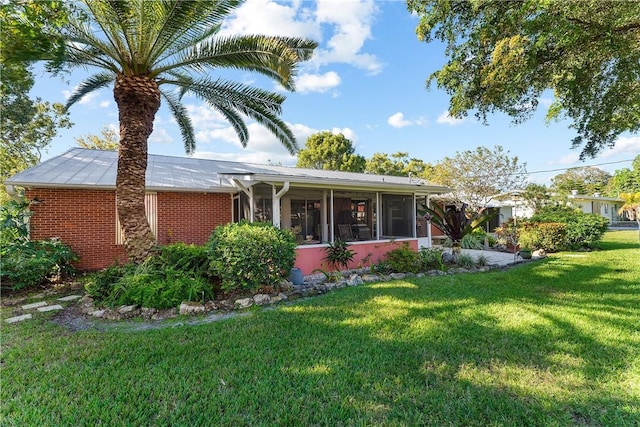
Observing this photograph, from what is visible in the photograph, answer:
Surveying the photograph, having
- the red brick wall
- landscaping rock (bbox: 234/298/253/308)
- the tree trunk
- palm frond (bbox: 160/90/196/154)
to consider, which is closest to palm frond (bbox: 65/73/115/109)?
palm frond (bbox: 160/90/196/154)

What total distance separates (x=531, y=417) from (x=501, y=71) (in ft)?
20.5

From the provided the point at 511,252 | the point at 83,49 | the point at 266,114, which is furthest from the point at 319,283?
the point at 511,252

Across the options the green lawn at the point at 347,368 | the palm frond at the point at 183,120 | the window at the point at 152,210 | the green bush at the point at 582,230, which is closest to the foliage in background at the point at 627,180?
the green bush at the point at 582,230

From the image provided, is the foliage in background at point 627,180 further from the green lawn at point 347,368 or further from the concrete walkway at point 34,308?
the concrete walkway at point 34,308

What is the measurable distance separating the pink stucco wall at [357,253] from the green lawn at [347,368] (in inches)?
123

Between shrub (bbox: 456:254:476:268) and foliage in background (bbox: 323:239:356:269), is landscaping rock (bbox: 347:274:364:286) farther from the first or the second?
shrub (bbox: 456:254:476:268)

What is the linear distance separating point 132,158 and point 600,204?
50544mm

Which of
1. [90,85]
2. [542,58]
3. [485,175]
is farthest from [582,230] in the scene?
[90,85]

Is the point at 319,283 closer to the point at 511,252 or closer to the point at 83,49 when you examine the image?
the point at 83,49

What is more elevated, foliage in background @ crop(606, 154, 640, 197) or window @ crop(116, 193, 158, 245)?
foliage in background @ crop(606, 154, 640, 197)

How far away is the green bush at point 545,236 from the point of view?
552 inches

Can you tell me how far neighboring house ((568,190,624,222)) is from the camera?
3250 centimetres

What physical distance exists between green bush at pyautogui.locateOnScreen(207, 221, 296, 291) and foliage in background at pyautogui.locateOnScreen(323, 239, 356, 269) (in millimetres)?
2696

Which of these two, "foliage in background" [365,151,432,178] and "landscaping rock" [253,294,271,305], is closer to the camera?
"landscaping rock" [253,294,271,305]
